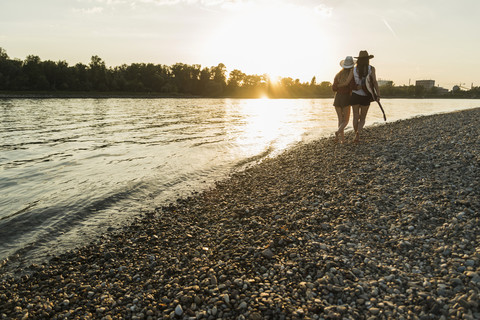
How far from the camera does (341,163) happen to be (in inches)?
442

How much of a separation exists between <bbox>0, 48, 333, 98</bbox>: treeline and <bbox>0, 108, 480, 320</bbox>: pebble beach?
131m

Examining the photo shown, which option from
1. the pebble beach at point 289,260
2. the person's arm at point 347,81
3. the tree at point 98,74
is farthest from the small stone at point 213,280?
the tree at point 98,74

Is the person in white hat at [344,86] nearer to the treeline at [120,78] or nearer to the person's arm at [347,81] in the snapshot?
the person's arm at [347,81]

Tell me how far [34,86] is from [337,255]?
139m

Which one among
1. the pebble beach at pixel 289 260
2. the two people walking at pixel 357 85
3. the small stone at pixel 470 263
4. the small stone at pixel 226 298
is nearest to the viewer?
the pebble beach at pixel 289 260

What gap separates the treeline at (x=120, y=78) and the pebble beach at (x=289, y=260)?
131 meters

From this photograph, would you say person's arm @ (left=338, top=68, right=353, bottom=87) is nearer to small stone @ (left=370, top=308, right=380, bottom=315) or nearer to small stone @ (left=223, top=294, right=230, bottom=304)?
small stone @ (left=370, top=308, right=380, bottom=315)

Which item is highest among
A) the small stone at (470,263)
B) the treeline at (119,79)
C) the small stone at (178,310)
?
the treeline at (119,79)

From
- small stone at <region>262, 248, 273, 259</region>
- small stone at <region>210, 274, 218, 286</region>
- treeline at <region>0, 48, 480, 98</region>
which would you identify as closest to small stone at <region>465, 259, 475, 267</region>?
small stone at <region>262, 248, 273, 259</region>

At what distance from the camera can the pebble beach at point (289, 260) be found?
394 centimetres

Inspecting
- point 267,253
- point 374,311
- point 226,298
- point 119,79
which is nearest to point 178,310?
point 226,298

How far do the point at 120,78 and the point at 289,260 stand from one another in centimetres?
15184

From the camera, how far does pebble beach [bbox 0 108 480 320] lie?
3.94 metres

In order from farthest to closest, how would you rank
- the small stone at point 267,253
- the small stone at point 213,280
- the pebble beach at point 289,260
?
the small stone at point 267,253 → the small stone at point 213,280 → the pebble beach at point 289,260
